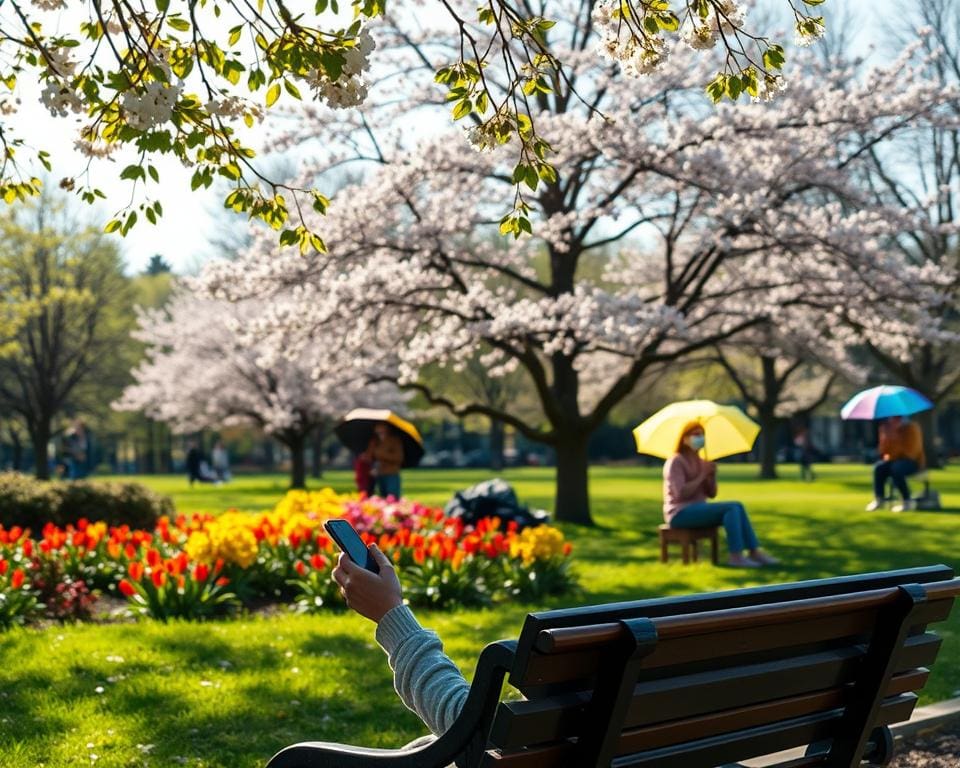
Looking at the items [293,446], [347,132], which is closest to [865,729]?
[347,132]

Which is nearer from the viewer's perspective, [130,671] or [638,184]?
[130,671]

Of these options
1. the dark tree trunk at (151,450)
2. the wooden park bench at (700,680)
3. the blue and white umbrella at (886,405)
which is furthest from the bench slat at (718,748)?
the dark tree trunk at (151,450)

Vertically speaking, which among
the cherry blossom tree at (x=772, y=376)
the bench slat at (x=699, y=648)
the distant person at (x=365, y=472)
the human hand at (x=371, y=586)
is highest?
the cherry blossom tree at (x=772, y=376)

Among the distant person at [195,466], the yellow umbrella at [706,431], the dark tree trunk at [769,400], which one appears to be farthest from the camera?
the distant person at [195,466]

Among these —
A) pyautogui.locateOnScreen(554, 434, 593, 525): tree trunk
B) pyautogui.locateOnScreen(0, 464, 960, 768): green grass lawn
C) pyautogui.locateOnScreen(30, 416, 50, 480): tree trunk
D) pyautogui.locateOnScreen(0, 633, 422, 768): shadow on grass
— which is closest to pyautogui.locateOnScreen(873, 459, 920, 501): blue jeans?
pyautogui.locateOnScreen(554, 434, 593, 525): tree trunk

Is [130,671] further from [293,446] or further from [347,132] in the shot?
[293,446]

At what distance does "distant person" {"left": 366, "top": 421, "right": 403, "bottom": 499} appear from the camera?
51.7 ft

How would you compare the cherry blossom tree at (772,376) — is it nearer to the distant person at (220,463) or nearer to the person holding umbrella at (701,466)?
the person holding umbrella at (701,466)

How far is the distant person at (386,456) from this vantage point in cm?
1576

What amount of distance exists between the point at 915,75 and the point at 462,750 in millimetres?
16743

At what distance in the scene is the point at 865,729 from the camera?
2965 millimetres

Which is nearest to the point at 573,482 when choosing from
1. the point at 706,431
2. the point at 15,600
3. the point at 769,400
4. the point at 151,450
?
the point at 706,431

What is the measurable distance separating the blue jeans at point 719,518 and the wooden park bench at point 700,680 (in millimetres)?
8001

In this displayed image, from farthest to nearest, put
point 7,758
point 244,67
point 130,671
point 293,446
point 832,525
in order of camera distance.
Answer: point 293,446, point 832,525, point 130,671, point 244,67, point 7,758
